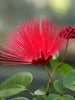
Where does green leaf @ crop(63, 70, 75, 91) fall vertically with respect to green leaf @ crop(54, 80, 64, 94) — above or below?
above

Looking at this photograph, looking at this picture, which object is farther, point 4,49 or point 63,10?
point 63,10

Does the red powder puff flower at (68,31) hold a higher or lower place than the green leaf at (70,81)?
higher

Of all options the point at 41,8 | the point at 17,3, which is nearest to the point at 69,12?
the point at 41,8

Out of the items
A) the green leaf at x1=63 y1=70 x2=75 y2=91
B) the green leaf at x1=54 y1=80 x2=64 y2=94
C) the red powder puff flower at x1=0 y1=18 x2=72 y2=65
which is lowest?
the green leaf at x1=54 y1=80 x2=64 y2=94

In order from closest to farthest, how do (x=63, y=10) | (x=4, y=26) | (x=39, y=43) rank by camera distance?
(x=39, y=43), (x=4, y=26), (x=63, y=10)

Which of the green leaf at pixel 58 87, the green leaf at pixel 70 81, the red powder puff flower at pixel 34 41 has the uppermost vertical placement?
the red powder puff flower at pixel 34 41

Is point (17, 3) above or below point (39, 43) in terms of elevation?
above

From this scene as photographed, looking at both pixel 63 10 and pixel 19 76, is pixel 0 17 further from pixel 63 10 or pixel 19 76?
pixel 19 76

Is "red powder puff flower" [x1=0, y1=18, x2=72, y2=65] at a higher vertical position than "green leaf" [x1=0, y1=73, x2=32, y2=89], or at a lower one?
higher
